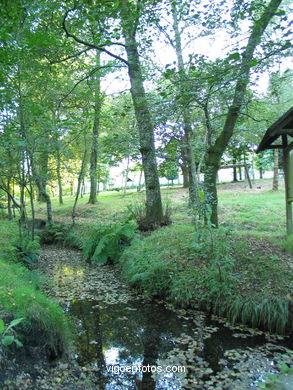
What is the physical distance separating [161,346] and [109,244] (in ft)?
16.3

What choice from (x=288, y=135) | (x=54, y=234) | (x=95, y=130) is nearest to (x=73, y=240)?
(x=54, y=234)

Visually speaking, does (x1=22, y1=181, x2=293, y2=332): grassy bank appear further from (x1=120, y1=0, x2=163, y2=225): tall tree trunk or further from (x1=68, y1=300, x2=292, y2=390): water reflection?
(x1=120, y1=0, x2=163, y2=225): tall tree trunk

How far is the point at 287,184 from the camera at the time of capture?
21.7 ft

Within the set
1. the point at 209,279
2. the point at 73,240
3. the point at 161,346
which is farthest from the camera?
the point at 73,240

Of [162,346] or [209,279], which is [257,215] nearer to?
[209,279]

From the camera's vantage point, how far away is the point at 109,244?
909 centimetres

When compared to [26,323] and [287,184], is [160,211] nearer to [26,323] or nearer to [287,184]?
[287,184]

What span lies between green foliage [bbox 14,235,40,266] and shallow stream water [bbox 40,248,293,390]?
2.44 m

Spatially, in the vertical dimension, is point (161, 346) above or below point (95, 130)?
below

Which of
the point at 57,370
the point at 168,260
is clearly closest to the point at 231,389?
the point at 57,370

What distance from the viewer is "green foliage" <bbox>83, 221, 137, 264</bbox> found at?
29.2 feet

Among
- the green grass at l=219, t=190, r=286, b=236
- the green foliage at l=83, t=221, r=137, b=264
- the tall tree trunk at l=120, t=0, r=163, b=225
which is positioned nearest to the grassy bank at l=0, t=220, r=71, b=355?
the green foliage at l=83, t=221, r=137, b=264

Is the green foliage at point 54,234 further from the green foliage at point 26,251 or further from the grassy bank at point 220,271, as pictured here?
the grassy bank at point 220,271

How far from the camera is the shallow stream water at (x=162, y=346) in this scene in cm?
358
